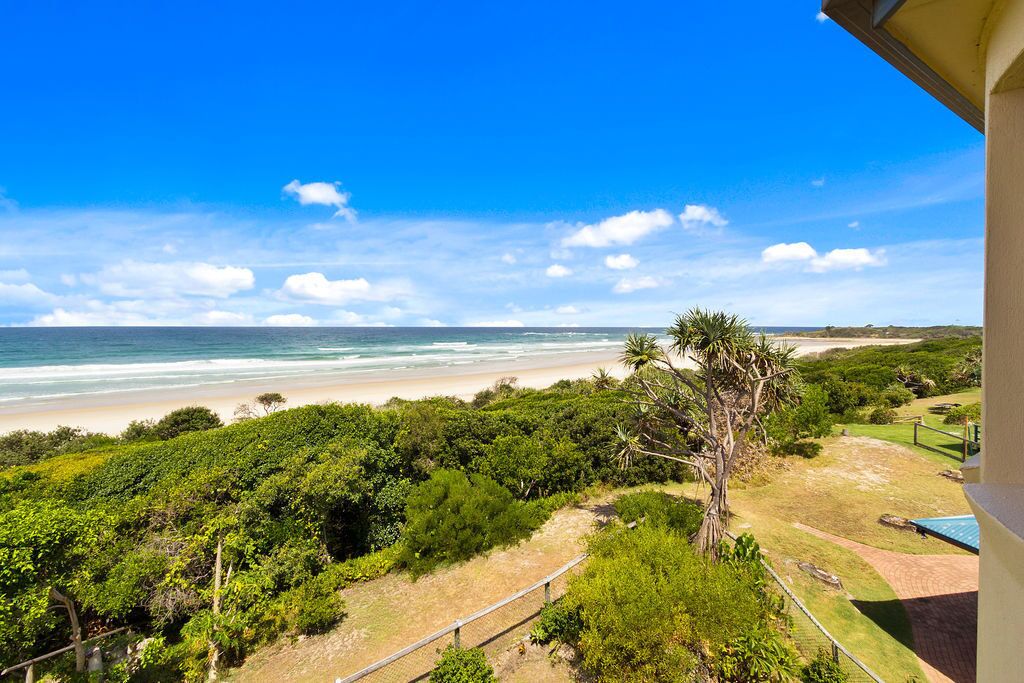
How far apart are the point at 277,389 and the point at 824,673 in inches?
1570

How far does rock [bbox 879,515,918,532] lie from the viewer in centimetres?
1055

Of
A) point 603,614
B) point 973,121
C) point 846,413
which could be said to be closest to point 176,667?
point 603,614

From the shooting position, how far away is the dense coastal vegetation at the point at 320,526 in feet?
20.1

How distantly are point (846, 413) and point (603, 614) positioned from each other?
907 inches

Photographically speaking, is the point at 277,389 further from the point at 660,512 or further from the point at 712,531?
the point at 712,531

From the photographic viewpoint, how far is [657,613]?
623cm

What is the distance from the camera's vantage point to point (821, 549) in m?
9.75

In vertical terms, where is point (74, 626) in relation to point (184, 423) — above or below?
below

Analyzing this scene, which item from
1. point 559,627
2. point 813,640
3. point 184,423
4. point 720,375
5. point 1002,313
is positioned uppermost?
point 1002,313

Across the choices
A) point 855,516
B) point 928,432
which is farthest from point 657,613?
point 928,432

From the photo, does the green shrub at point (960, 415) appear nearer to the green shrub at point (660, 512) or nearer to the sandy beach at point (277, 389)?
the sandy beach at point (277, 389)

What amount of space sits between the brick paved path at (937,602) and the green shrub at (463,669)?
712 centimetres

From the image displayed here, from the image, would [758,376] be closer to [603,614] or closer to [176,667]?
[603,614]

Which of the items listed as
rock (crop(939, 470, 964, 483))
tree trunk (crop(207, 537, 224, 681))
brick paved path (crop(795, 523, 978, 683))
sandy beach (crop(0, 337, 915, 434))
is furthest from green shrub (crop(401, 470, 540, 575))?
sandy beach (crop(0, 337, 915, 434))
